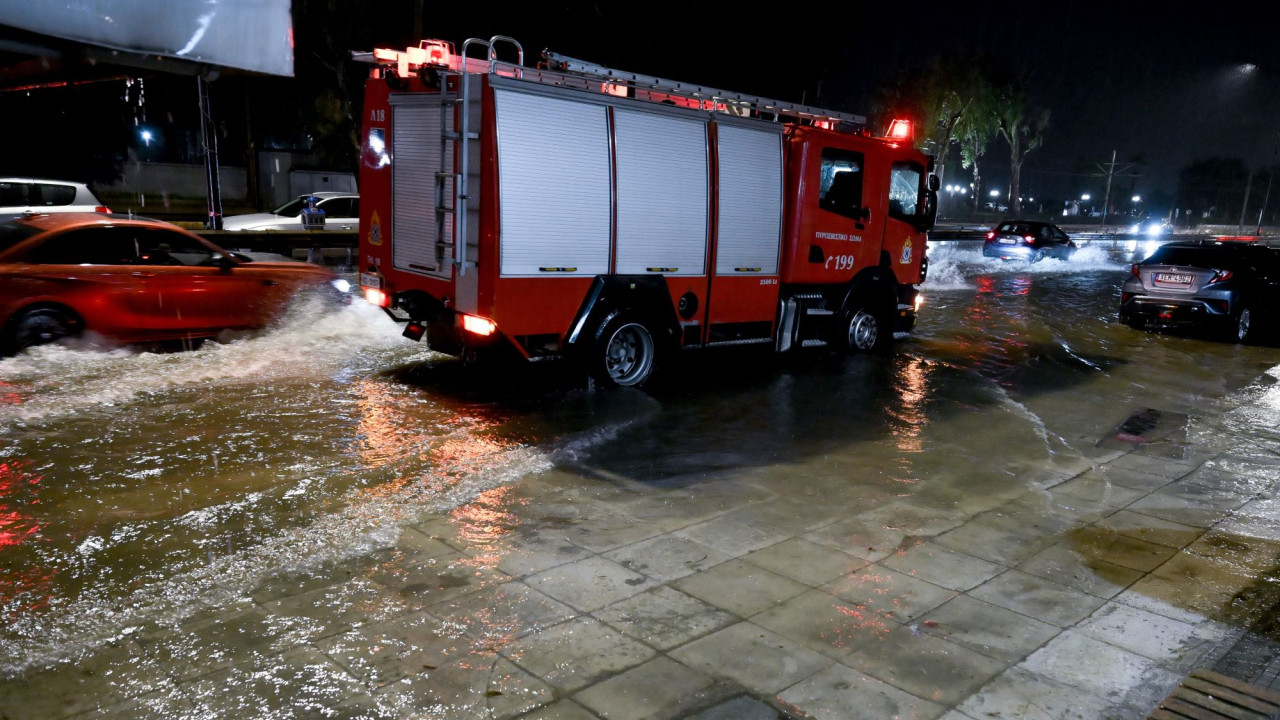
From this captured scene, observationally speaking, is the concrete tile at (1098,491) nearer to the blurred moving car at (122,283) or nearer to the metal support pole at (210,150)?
the blurred moving car at (122,283)

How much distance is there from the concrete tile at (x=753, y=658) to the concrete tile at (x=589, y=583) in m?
0.61

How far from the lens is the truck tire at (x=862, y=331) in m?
11.8

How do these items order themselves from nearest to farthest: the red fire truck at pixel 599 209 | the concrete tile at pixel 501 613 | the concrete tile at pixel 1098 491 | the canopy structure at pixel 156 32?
the concrete tile at pixel 501 613, the concrete tile at pixel 1098 491, the red fire truck at pixel 599 209, the canopy structure at pixel 156 32

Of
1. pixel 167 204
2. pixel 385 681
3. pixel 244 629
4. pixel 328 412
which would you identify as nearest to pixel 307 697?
pixel 385 681

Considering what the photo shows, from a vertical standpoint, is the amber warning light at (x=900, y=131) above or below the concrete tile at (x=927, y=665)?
above

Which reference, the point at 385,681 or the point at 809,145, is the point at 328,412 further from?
the point at 809,145

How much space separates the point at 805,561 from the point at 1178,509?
3260 mm

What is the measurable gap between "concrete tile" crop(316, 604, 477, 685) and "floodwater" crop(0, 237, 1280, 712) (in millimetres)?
809

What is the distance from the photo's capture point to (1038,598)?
478 centimetres

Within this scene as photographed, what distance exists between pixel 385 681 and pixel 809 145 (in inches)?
335

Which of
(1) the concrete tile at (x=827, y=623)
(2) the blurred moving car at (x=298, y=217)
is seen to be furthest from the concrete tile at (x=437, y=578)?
(2) the blurred moving car at (x=298, y=217)

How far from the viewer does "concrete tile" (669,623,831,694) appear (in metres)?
3.80

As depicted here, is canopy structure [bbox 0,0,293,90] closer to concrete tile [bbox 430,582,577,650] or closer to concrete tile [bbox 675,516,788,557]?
concrete tile [bbox 430,582,577,650]

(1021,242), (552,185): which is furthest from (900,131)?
(1021,242)
